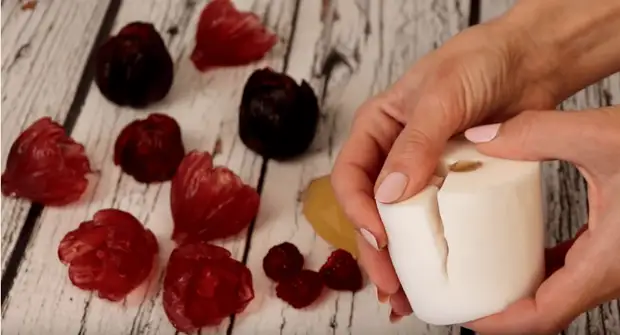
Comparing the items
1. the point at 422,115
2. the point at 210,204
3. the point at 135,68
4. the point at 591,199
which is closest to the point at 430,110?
the point at 422,115

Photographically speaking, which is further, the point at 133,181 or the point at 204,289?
the point at 133,181

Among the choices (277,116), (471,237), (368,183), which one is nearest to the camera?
(471,237)

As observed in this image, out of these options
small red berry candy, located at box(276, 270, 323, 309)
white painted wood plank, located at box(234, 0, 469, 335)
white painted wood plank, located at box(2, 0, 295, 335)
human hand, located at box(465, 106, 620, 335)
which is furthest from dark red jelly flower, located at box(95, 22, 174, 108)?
human hand, located at box(465, 106, 620, 335)

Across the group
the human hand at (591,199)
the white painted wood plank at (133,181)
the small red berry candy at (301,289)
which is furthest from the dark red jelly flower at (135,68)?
the human hand at (591,199)

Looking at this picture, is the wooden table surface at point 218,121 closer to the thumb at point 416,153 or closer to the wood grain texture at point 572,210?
the wood grain texture at point 572,210

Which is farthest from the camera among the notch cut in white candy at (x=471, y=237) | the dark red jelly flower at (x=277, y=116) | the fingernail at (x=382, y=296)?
the dark red jelly flower at (x=277, y=116)

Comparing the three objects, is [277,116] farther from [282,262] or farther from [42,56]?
[42,56]

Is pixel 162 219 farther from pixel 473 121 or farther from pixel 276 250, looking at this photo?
pixel 473 121
